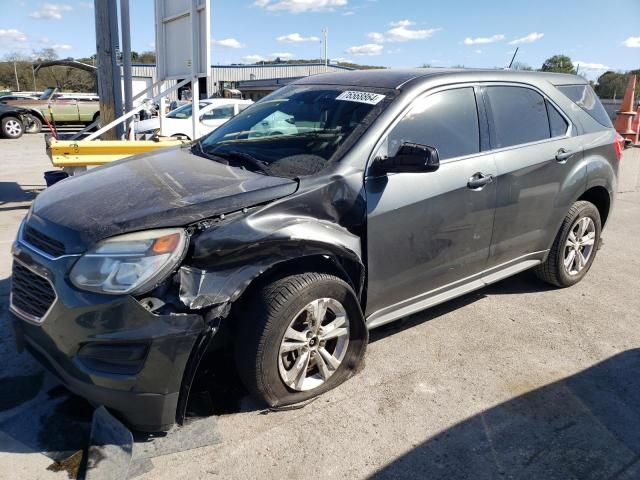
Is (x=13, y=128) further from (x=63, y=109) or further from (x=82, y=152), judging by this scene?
(x=82, y=152)

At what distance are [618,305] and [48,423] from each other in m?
4.34

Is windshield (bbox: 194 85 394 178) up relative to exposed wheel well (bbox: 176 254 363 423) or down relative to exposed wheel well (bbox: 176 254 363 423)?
up

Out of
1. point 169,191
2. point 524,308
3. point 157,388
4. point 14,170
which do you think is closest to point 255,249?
point 169,191

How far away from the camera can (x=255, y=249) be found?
2.55 metres

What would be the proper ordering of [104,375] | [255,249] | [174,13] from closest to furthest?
[104,375] → [255,249] → [174,13]

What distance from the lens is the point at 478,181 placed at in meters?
3.48

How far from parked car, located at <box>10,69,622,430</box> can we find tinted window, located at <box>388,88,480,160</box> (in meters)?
0.01

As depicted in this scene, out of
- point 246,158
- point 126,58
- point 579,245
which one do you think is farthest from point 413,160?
point 126,58

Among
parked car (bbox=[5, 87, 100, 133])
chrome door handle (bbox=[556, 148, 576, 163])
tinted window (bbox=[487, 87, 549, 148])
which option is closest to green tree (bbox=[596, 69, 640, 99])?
parked car (bbox=[5, 87, 100, 133])

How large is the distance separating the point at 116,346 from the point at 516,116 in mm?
3174

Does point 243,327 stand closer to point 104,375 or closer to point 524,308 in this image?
point 104,375

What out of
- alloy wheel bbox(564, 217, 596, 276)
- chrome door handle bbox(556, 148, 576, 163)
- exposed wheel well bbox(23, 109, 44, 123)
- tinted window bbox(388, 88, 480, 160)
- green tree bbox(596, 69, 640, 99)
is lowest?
exposed wheel well bbox(23, 109, 44, 123)

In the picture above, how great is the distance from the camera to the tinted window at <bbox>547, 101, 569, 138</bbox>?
13.7ft

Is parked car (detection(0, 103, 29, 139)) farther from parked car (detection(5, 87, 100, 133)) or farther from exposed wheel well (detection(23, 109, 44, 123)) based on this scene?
parked car (detection(5, 87, 100, 133))
